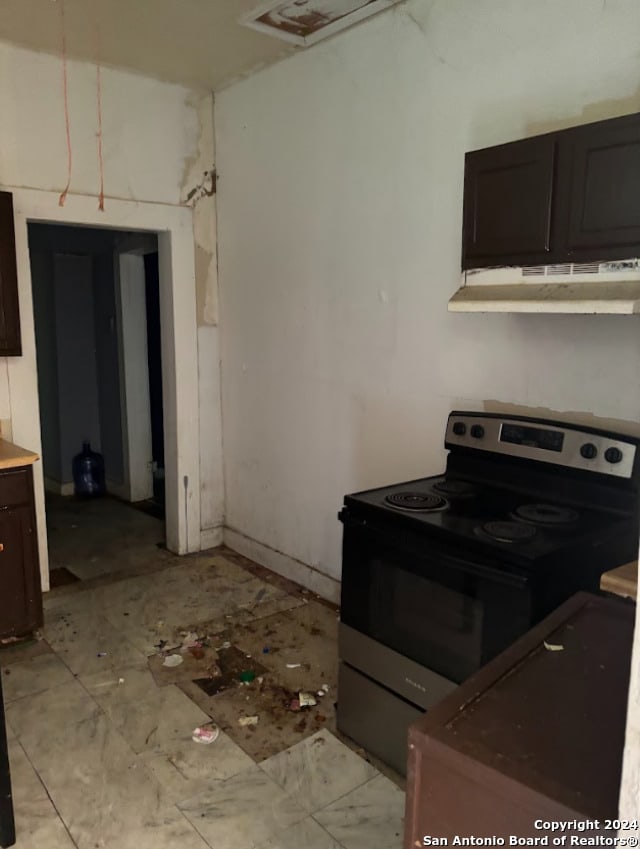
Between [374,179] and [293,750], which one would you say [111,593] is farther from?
[374,179]

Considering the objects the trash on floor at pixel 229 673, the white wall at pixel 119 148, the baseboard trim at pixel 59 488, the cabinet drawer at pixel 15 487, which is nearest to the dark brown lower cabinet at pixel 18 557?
the cabinet drawer at pixel 15 487

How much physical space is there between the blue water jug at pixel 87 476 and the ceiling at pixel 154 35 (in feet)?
9.79

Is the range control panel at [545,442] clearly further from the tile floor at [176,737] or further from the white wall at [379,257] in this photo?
the tile floor at [176,737]

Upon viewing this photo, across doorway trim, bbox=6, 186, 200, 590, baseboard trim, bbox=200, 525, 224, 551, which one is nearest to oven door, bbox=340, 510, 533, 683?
doorway trim, bbox=6, 186, 200, 590

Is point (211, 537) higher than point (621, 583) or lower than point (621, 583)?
lower

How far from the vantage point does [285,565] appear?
3.59 metres

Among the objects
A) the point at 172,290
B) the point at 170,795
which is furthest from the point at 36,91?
the point at 170,795

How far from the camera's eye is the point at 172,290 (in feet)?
12.2

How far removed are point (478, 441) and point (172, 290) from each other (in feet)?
7.16

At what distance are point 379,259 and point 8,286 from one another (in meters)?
1.73

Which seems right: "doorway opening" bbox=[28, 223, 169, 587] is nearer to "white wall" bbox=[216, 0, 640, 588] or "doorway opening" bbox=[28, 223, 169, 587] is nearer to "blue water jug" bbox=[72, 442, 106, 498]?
"blue water jug" bbox=[72, 442, 106, 498]

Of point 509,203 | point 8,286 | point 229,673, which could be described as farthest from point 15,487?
point 509,203

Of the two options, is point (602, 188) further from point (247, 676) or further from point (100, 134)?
point (100, 134)

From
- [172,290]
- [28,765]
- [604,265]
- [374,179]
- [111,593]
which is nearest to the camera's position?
[604,265]
